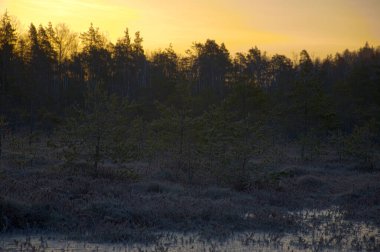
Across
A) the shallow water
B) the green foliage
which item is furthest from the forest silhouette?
the shallow water

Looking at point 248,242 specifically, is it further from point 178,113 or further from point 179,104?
point 179,104

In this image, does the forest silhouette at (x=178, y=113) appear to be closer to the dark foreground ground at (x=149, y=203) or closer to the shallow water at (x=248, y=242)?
the dark foreground ground at (x=149, y=203)

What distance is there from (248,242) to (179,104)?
25.5 m

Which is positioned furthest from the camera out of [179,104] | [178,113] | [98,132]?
[179,104]

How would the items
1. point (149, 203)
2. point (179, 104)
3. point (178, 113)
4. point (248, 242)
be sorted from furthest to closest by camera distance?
point (179, 104) < point (178, 113) < point (149, 203) < point (248, 242)

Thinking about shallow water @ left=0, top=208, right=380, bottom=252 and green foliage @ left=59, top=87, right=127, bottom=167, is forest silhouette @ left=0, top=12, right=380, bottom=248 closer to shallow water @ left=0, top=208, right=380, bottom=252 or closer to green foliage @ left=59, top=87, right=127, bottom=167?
green foliage @ left=59, top=87, right=127, bottom=167

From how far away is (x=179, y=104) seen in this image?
36.2 m

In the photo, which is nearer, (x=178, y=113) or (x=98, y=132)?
(x=98, y=132)

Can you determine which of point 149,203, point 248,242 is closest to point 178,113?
point 149,203

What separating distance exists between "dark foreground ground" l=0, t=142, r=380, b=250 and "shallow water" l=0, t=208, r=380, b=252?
353mm

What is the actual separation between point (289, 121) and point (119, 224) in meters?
30.9

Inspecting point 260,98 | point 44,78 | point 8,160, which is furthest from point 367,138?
point 44,78

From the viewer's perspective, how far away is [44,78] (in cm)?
5056

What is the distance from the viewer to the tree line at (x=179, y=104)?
20219 millimetres
